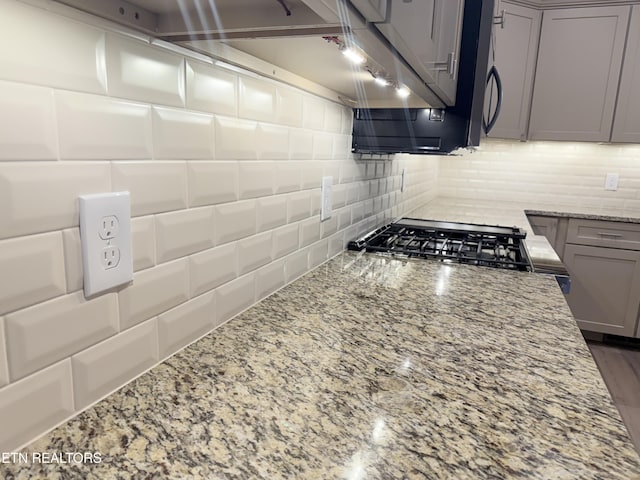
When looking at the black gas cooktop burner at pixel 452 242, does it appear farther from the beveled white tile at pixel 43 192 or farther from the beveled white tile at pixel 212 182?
A: the beveled white tile at pixel 43 192

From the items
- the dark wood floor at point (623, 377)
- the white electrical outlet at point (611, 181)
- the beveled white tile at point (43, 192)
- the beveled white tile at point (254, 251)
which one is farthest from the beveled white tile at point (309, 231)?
the white electrical outlet at point (611, 181)

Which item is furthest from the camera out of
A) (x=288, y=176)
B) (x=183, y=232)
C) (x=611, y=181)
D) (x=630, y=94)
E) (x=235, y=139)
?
(x=611, y=181)

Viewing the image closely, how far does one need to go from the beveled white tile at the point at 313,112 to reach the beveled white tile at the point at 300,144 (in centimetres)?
2

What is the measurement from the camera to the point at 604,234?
2699mm

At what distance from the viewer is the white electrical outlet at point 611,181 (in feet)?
9.89

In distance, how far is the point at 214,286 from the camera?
763 mm

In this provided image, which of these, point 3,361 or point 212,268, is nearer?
point 3,361

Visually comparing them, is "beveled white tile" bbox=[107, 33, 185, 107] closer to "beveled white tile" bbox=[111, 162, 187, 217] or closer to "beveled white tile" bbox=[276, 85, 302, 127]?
"beveled white tile" bbox=[111, 162, 187, 217]

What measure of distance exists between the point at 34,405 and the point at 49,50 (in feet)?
1.25

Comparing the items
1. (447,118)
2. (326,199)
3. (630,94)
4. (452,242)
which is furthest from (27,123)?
(630,94)

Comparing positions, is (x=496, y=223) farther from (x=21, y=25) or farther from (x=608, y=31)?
(x=21, y=25)

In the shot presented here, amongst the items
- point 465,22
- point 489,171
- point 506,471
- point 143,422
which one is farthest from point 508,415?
point 489,171

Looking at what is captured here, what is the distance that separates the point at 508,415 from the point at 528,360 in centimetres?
19

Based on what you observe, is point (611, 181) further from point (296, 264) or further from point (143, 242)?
point (143, 242)
